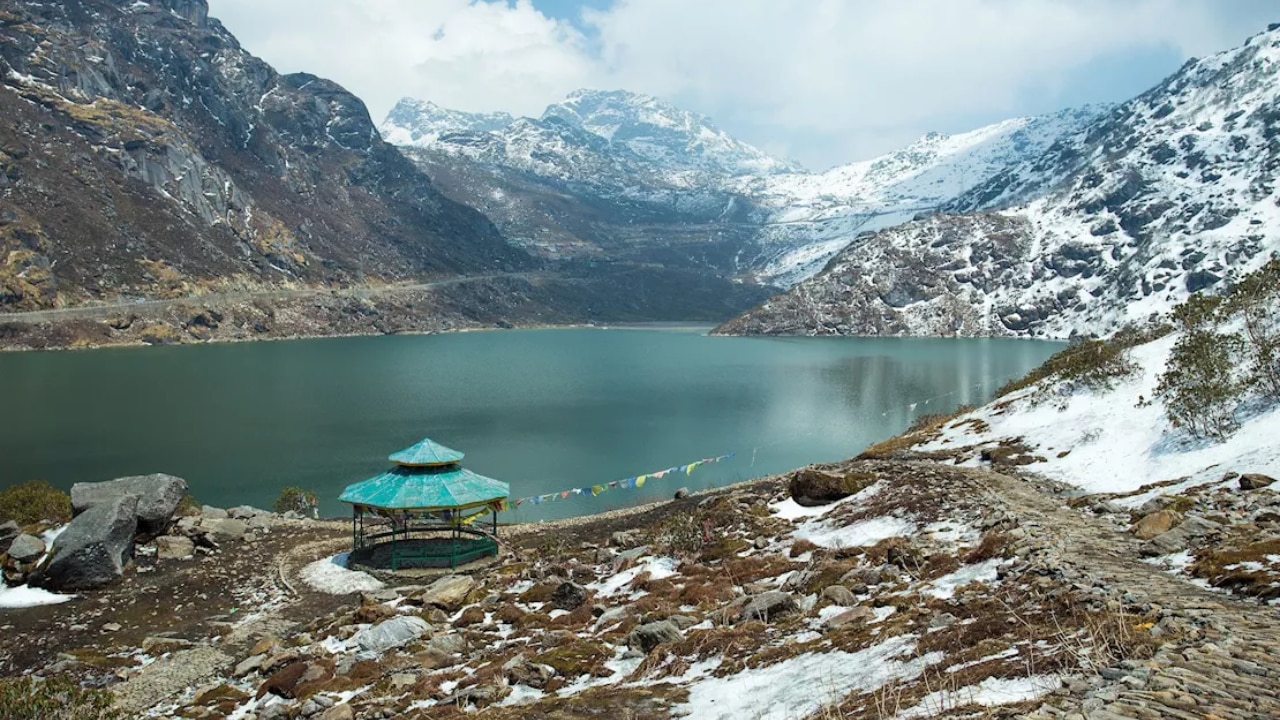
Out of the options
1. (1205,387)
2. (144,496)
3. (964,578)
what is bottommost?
(144,496)

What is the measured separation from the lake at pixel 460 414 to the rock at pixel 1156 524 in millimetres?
35549

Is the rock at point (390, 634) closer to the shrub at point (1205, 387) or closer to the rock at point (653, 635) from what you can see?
the rock at point (653, 635)

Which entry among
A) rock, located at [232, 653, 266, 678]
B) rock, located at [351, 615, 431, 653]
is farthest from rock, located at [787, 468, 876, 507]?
rock, located at [232, 653, 266, 678]

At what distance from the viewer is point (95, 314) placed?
159 m

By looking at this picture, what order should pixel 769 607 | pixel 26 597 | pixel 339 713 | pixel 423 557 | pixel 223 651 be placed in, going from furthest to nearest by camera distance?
pixel 423 557 → pixel 26 597 → pixel 223 651 → pixel 769 607 → pixel 339 713

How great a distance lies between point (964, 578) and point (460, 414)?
7264 centimetres

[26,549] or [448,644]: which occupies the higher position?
[448,644]

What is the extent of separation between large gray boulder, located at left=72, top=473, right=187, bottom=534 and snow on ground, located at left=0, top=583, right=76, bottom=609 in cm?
339

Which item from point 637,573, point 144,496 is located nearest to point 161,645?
point 144,496

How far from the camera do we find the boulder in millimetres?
22359

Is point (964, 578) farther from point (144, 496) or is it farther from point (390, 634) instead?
point (144, 496)

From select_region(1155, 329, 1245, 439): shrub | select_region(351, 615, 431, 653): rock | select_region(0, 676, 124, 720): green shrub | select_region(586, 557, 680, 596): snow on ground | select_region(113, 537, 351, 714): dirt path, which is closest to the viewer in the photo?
select_region(0, 676, 124, 720): green shrub

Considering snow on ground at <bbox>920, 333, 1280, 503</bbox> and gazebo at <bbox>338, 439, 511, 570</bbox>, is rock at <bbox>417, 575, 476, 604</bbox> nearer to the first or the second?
gazebo at <bbox>338, 439, 511, 570</bbox>

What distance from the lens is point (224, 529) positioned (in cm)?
3222
